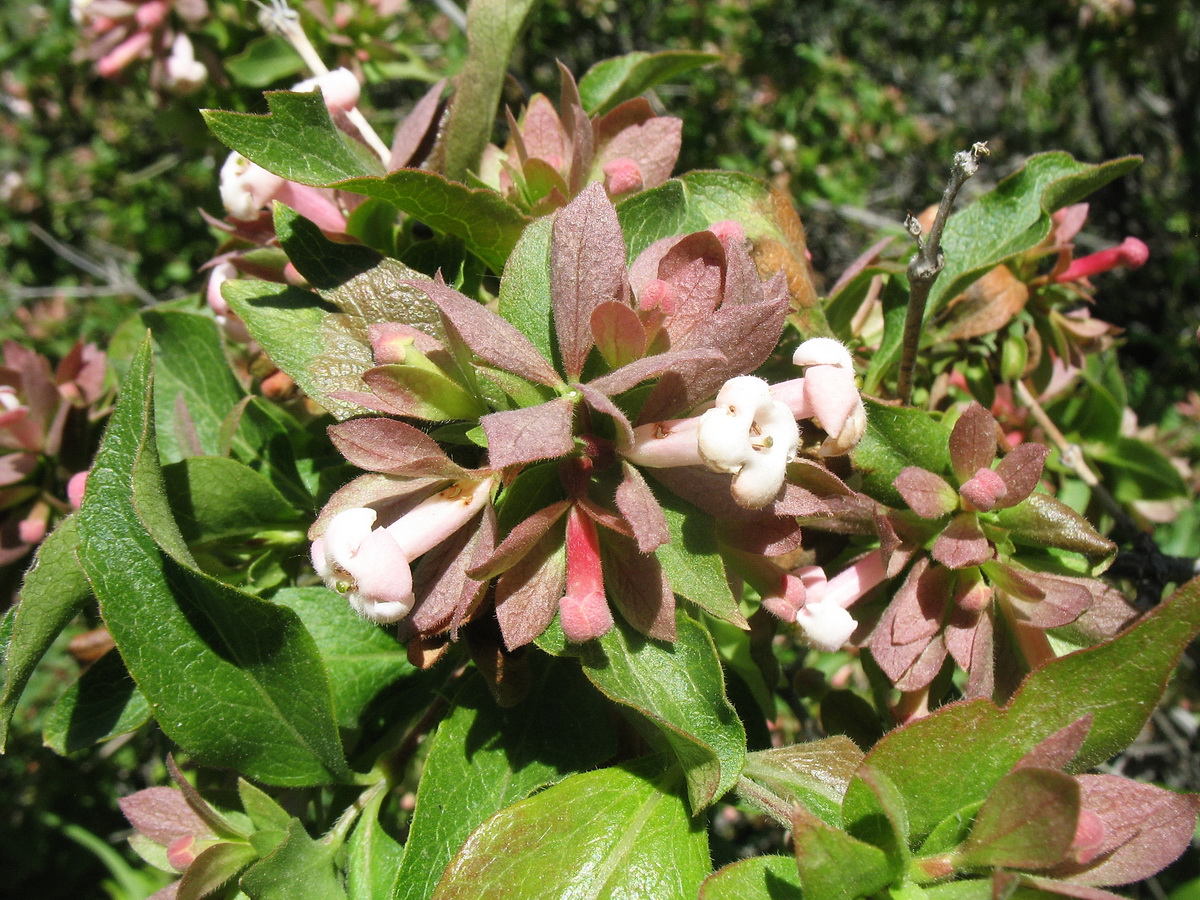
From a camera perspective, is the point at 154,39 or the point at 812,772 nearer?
the point at 812,772

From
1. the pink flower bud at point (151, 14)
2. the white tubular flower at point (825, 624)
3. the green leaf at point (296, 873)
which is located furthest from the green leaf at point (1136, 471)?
the pink flower bud at point (151, 14)

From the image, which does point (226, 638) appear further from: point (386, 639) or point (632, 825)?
point (632, 825)

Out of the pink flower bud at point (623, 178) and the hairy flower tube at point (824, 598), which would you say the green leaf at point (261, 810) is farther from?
the pink flower bud at point (623, 178)

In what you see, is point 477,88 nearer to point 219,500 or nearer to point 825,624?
point 219,500

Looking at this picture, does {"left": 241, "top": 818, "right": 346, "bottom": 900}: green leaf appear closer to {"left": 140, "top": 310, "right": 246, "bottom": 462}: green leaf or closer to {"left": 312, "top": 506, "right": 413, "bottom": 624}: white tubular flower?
{"left": 312, "top": 506, "right": 413, "bottom": 624}: white tubular flower

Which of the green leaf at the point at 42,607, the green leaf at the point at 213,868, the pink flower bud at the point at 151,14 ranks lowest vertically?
the green leaf at the point at 213,868

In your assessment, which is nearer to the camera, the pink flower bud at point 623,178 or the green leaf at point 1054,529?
the green leaf at point 1054,529

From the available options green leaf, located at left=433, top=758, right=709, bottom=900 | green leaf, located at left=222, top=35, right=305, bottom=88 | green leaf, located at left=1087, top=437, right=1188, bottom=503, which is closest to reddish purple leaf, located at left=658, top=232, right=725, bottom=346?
green leaf, located at left=433, top=758, right=709, bottom=900

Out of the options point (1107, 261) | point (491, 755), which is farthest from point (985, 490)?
point (1107, 261)
